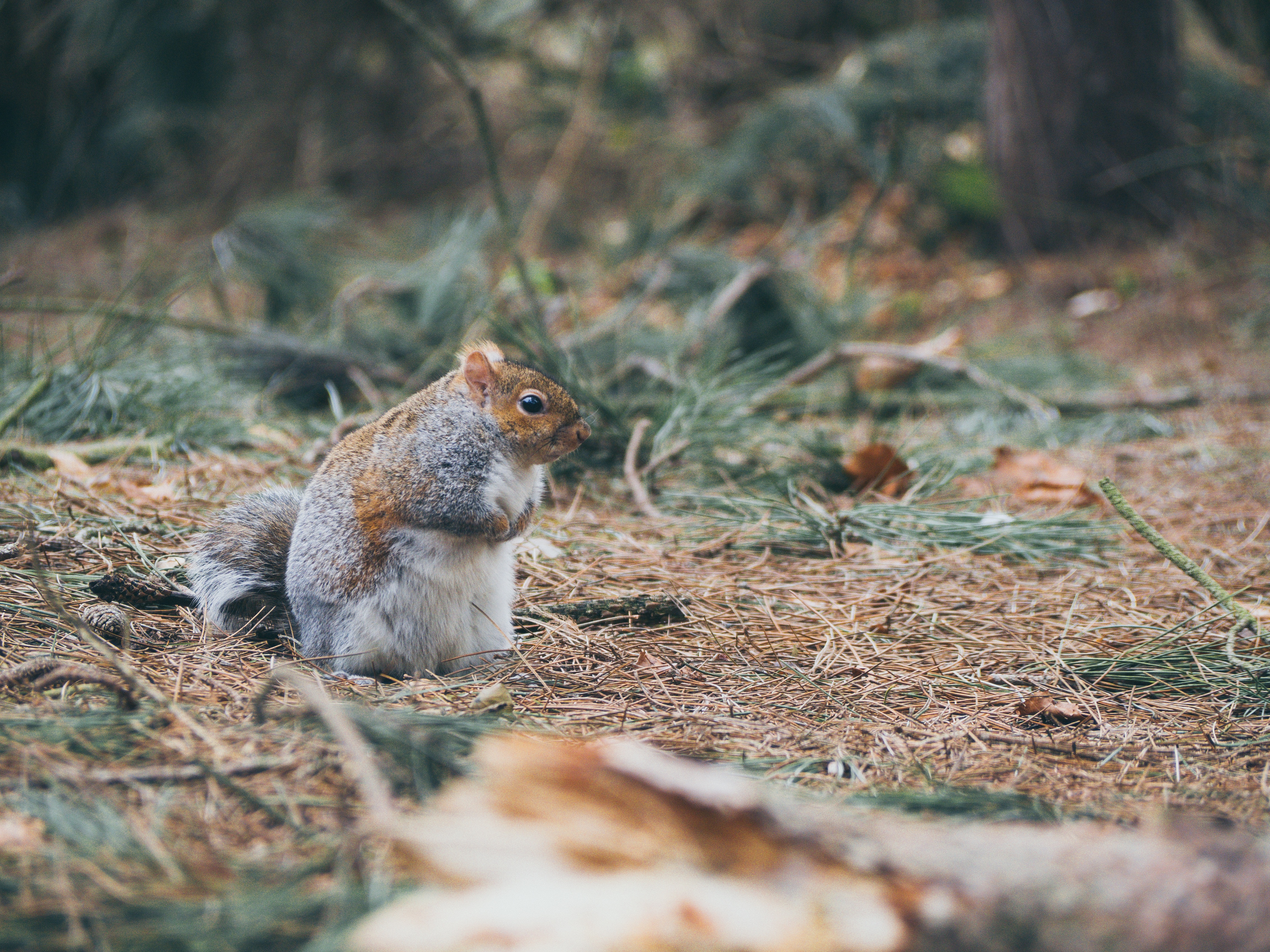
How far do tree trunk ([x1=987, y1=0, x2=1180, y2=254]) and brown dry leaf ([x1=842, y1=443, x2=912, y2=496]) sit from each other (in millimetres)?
3087

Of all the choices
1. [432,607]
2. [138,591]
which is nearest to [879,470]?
[432,607]

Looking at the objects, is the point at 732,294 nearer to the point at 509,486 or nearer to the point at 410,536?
the point at 509,486

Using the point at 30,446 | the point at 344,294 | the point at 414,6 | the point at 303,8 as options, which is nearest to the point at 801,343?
the point at 344,294

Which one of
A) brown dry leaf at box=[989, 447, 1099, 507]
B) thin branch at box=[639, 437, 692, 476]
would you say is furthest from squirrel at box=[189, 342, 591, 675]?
brown dry leaf at box=[989, 447, 1099, 507]

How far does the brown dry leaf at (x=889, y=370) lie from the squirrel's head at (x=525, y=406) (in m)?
1.95

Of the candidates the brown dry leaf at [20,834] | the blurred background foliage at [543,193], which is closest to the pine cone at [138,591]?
the brown dry leaf at [20,834]

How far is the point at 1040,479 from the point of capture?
281cm

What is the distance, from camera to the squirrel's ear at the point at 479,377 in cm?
188

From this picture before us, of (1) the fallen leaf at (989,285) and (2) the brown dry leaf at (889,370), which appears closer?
(2) the brown dry leaf at (889,370)

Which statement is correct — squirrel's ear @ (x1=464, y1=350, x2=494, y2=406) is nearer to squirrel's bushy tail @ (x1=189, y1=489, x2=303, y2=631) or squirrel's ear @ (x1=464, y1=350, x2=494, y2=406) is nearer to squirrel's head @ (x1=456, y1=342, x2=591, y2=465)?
squirrel's head @ (x1=456, y1=342, x2=591, y2=465)

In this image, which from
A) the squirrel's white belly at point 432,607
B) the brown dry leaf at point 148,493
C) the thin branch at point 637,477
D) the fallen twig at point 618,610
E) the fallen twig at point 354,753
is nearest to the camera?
the fallen twig at point 354,753

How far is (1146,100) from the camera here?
481cm

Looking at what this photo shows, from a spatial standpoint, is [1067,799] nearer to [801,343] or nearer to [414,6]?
[801,343]

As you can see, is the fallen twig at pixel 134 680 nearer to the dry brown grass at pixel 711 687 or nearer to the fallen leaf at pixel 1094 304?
the dry brown grass at pixel 711 687
